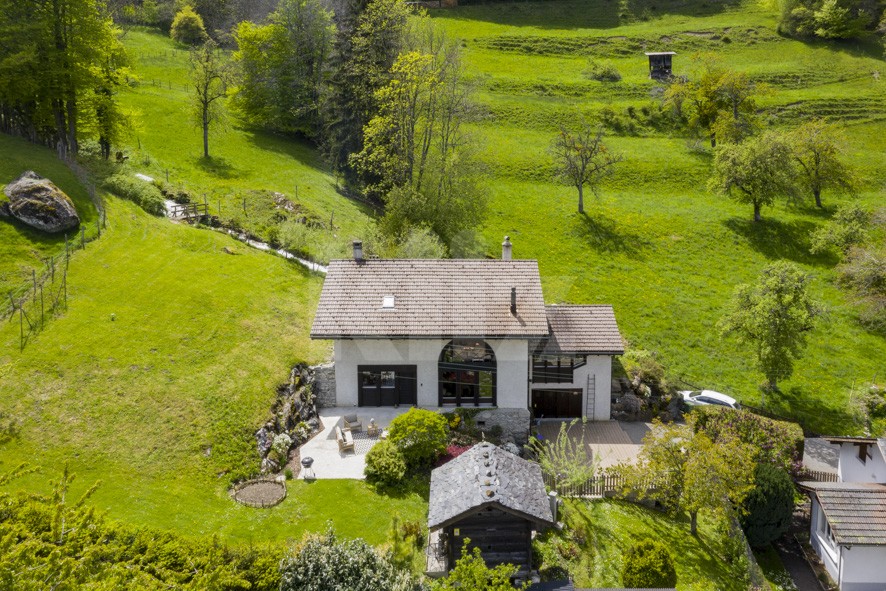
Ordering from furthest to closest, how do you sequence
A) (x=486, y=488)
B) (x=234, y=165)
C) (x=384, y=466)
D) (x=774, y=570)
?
(x=234, y=165), (x=774, y=570), (x=384, y=466), (x=486, y=488)

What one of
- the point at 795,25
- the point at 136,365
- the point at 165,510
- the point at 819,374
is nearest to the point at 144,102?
the point at 136,365

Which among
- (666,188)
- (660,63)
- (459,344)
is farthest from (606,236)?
(660,63)

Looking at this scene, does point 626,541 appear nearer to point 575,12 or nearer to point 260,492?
point 260,492

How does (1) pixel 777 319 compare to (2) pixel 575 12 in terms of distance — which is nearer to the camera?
(1) pixel 777 319

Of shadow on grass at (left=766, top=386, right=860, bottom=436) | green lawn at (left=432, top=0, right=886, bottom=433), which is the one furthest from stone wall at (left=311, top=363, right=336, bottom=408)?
shadow on grass at (left=766, top=386, right=860, bottom=436)

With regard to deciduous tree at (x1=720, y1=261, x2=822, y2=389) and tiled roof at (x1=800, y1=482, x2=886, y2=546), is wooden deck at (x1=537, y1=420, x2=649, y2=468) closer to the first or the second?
tiled roof at (x1=800, y1=482, x2=886, y2=546)

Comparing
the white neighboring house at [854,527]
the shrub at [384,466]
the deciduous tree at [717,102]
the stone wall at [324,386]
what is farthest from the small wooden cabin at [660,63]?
the shrub at [384,466]

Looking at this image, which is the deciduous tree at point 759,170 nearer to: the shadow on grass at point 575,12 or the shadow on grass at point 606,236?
the shadow on grass at point 606,236
